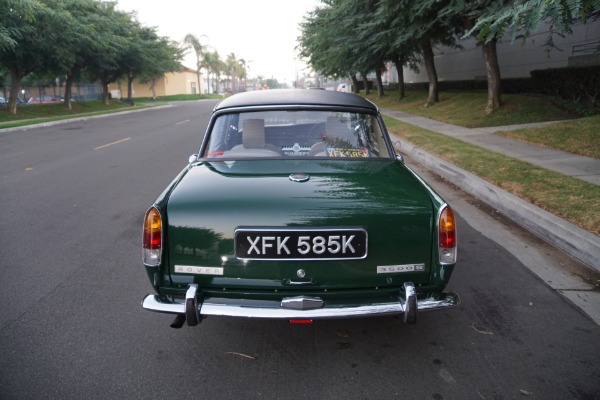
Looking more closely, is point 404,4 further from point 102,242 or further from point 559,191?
point 102,242

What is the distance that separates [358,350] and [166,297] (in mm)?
1277

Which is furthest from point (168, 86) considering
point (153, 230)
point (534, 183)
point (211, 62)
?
point (153, 230)

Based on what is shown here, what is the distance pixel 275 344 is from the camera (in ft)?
10.3

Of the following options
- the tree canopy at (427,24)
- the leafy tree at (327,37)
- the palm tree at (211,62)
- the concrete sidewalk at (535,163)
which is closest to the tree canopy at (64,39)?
the leafy tree at (327,37)

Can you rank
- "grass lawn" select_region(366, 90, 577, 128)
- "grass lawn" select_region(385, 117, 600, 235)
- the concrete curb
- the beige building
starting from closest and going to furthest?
the concrete curb → "grass lawn" select_region(385, 117, 600, 235) → "grass lawn" select_region(366, 90, 577, 128) → the beige building

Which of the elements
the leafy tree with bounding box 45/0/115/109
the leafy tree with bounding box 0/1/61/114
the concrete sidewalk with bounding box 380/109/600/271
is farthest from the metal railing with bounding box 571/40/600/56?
the leafy tree with bounding box 45/0/115/109

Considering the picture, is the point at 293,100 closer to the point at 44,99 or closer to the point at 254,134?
the point at 254,134

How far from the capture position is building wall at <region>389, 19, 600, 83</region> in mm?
18641

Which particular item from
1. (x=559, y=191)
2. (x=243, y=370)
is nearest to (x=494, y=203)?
(x=559, y=191)

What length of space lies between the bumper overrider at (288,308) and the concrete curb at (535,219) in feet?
9.05

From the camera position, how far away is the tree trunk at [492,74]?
51.8 ft

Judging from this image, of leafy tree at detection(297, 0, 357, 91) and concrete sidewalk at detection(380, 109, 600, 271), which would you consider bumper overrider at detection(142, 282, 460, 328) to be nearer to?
concrete sidewalk at detection(380, 109, 600, 271)

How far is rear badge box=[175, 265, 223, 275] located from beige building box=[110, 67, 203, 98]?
63256mm

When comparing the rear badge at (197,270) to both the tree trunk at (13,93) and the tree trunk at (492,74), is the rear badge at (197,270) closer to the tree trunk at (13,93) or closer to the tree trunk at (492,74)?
the tree trunk at (492,74)
